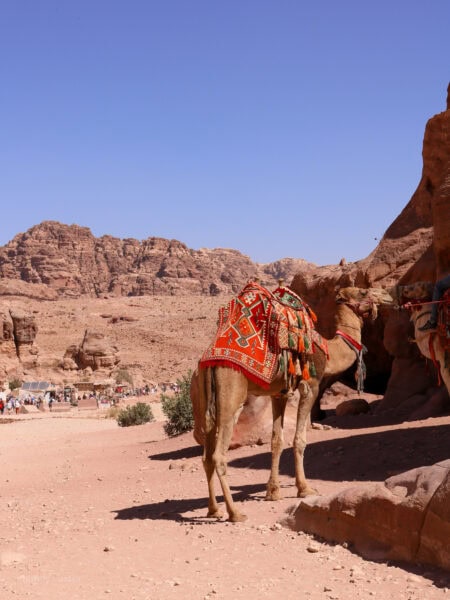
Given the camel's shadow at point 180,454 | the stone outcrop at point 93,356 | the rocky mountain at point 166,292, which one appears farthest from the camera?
the stone outcrop at point 93,356

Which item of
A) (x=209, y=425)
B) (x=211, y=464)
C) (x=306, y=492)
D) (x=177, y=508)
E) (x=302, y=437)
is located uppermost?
(x=209, y=425)

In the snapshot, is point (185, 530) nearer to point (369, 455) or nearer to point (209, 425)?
point (209, 425)

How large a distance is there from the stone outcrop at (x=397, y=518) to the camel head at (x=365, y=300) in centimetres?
308

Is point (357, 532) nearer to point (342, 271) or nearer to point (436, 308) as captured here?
point (436, 308)

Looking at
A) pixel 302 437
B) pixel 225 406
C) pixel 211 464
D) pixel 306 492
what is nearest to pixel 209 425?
pixel 225 406

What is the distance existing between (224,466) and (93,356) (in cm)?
4765

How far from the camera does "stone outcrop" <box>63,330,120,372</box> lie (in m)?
53.6

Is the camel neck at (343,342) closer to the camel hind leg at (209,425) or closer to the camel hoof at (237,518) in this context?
the camel hind leg at (209,425)

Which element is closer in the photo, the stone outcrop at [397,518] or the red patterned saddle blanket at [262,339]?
the stone outcrop at [397,518]

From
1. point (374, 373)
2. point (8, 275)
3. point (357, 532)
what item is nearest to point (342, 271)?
point (374, 373)

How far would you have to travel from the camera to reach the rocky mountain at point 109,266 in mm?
165125

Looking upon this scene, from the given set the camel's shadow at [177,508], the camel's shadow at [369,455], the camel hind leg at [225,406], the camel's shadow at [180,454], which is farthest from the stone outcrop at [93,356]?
the camel hind leg at [225,406]

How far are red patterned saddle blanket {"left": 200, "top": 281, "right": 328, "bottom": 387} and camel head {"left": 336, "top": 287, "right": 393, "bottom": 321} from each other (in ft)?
2.31

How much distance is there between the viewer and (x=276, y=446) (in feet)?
26.9
